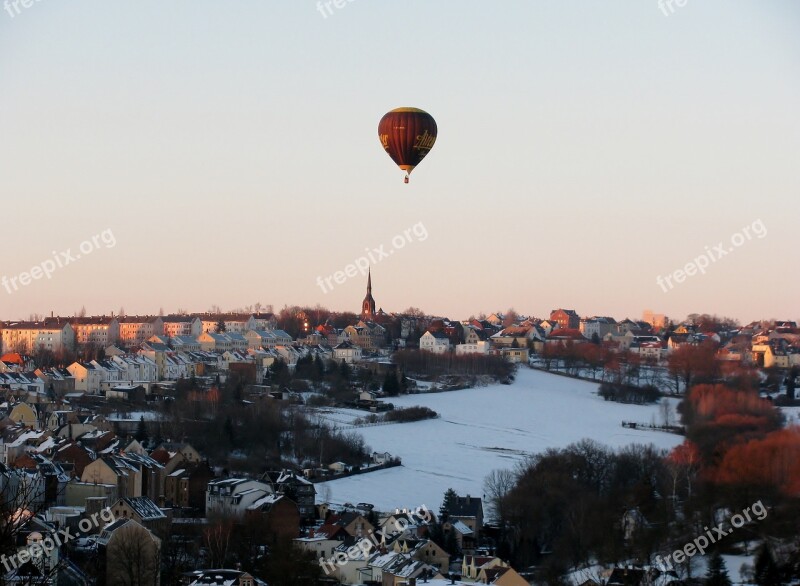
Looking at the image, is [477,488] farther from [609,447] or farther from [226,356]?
[226,356]

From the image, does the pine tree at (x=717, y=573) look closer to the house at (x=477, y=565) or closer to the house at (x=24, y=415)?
the house at (x=477, y=565)

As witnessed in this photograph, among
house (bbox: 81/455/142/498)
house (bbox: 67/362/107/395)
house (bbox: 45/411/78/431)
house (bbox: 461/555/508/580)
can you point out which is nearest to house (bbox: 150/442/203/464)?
house (bbox: 81/455/142/498)

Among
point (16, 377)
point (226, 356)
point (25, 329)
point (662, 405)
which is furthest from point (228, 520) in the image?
point (25, 329)

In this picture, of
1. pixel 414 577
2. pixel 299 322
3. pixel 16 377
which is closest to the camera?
pixel 414 577

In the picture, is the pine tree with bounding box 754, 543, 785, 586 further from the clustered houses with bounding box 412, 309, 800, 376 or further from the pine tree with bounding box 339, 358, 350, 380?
the clustered houses with bounding box 412, 309, 800, 376

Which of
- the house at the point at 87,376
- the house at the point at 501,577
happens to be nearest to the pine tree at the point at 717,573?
the house at the point at 501,577
